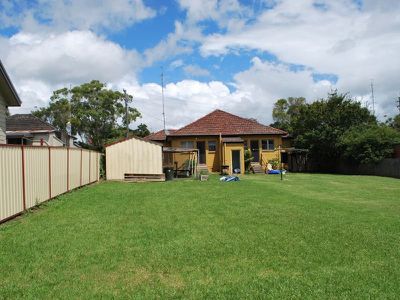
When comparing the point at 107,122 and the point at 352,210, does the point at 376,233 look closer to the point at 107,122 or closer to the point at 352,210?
the point at 352,210

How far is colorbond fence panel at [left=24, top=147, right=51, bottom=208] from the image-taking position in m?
11.9

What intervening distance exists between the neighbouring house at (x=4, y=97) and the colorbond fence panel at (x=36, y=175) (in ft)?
7.35

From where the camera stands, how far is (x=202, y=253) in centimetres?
707

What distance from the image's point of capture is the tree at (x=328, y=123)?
130 feet

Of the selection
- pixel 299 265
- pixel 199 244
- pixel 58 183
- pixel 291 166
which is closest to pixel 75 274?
pixel 199 244

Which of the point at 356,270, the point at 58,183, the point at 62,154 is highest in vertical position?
the point at 62,154

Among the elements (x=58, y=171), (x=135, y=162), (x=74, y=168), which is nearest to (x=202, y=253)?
(x=58, y=171)

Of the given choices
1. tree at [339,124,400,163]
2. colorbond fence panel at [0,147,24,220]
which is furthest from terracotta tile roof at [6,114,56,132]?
tree at [339,124,400,163]

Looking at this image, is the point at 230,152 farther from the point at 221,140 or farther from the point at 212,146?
the point at 212,146

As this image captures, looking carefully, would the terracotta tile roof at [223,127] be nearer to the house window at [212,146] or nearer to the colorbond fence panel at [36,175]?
the house window at [212,146]

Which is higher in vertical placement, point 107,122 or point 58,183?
point 107,122

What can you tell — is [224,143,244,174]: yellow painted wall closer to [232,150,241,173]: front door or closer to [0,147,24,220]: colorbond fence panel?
[232,150,241,173]: front door

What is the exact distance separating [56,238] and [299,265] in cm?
460

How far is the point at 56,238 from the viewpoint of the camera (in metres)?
8.31
